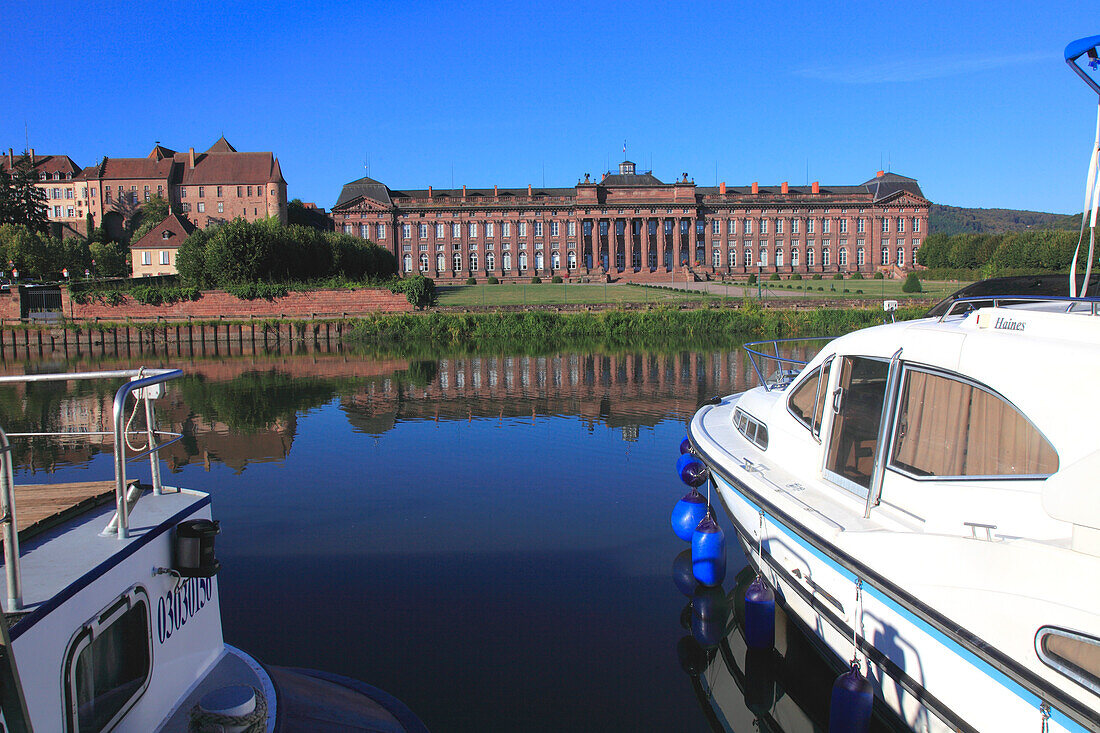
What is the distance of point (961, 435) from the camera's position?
19.3 ft

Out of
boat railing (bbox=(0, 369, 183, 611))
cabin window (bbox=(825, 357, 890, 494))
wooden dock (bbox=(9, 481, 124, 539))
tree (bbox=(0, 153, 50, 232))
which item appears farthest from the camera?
tree (bbox=(0, 153, 50, 232))

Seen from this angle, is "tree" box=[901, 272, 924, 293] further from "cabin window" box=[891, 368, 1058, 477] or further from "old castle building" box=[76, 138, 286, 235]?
"old castle building" box=[76, 138, 286, 235]

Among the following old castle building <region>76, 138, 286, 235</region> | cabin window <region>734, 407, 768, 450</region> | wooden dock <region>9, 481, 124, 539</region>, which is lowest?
cabin window <region>734, 407, 768, 450</region>

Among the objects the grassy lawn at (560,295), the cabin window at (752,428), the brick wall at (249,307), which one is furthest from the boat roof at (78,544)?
the grassy lawn at (560,295)

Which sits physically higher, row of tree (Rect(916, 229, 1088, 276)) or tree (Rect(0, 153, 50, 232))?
tree (Rect(0, 153, 50, 232))

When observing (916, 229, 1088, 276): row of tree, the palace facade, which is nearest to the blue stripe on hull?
(916, 229, 1088, 276): row of tree

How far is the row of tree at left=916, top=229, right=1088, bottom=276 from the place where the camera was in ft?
239

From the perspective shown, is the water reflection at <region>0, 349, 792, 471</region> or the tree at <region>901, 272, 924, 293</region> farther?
the tree at <region>901, 272, 924, 293</region>

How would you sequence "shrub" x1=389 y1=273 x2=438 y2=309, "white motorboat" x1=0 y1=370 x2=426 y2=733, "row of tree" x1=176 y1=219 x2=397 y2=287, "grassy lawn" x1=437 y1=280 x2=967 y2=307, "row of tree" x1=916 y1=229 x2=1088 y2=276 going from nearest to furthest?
"white motorboat" x1=0 y1=370 x2=426 y2=733, "shrub" x1=389 y1=273 x2=438 y2=309, "row of tree" x1=176 y1=219 x2=397 y2=287, "grassy lawn" x1=437 y1=280 x2=967 y2=307, "row of tree" x1=916 y1=229 x2=1088 y2=276

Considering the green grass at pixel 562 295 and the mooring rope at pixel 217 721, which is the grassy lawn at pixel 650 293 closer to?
the green grass at pixel 562 295

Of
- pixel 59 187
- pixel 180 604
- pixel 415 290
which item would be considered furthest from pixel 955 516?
pixel 59 187

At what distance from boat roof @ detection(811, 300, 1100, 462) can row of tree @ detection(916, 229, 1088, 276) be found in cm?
6819

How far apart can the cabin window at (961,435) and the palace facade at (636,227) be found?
86.5 meters

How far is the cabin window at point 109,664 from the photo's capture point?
4004mm
